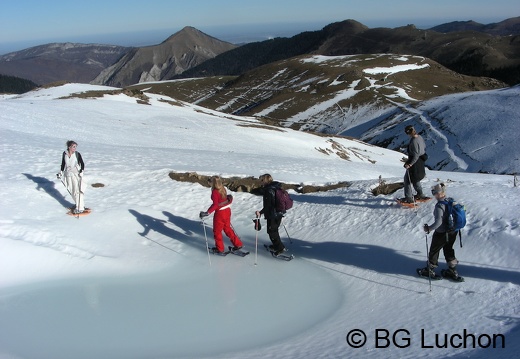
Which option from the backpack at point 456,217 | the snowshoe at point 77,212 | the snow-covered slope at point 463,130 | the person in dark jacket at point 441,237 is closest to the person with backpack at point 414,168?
the person in dark jacket at point 441,237

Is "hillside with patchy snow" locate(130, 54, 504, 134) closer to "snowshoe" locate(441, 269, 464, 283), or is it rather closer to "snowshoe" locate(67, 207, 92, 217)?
"snowshoe" locate(67, 207, 92, 217)

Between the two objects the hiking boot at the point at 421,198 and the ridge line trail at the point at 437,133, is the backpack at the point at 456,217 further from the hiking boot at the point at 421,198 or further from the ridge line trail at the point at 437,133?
the ridge line trail at the point at 437,133

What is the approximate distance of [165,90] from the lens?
15675 centimetres

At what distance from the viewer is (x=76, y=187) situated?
1506cm

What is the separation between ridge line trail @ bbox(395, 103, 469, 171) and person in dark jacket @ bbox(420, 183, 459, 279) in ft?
141

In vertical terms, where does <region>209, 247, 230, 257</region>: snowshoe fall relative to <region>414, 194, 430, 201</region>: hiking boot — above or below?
below

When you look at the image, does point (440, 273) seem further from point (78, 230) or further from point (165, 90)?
point (165, 90)

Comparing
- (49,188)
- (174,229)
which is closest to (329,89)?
(49,188)

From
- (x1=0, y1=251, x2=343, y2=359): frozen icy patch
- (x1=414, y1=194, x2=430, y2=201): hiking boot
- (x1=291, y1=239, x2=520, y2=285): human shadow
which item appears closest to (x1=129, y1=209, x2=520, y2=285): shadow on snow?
(x1=291, y1=239, x2=520, y2=285): human shadow

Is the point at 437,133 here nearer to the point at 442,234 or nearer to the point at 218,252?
the point at 442,234

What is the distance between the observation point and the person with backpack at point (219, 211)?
12375 millimetres

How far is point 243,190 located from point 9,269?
9.18 metres

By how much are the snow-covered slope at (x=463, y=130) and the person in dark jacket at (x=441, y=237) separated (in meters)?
41.2

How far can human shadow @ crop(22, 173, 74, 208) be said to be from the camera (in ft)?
53.3
